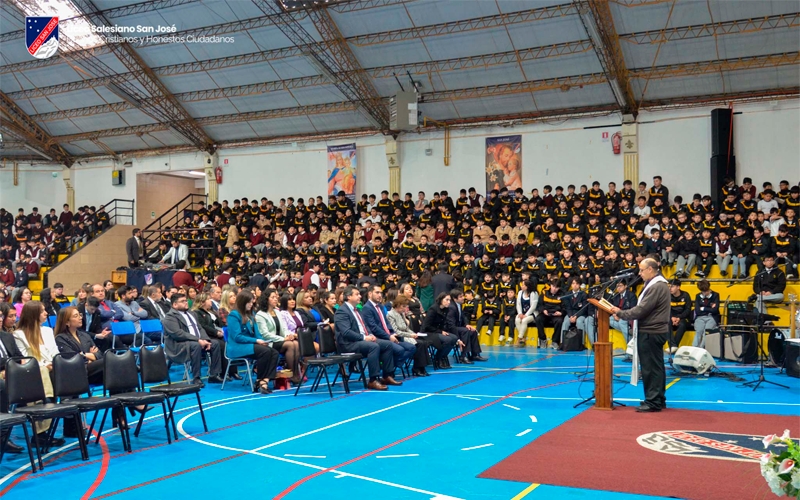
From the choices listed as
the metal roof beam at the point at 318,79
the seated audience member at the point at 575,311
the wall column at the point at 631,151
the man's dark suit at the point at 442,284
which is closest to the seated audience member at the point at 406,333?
the seated audience member at the point at 575,311

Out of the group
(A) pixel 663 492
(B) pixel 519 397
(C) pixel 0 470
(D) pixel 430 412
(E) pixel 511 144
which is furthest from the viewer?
(E) pixel 511 144

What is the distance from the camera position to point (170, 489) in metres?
4.95

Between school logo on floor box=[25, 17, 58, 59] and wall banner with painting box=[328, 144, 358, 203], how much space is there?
28.1ft

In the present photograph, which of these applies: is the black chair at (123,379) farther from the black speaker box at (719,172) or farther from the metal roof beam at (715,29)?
the black speaker box at (719,172)

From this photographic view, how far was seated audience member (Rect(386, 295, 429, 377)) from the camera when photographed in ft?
35.3

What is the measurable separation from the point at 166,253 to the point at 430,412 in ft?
56.2

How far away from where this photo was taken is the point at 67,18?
1973 cm

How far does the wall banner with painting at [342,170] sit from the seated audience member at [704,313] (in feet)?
40.8

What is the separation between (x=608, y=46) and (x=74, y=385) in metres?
14.2

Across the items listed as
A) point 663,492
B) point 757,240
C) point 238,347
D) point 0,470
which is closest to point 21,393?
point 0,470

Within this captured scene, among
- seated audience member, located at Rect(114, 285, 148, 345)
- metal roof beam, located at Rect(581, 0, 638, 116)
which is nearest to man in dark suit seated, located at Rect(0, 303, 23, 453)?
seated audience member, located at Rect(114, 285, 148, 345)

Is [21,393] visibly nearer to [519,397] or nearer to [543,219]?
[519,397]

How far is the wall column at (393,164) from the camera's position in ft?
73.4

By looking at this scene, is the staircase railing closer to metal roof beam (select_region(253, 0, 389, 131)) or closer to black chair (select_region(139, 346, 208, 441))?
metal roof beam (select_region(253, 0, 389, 131))
